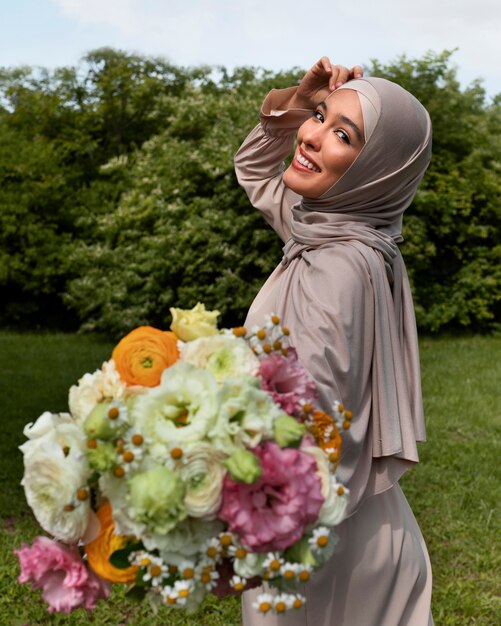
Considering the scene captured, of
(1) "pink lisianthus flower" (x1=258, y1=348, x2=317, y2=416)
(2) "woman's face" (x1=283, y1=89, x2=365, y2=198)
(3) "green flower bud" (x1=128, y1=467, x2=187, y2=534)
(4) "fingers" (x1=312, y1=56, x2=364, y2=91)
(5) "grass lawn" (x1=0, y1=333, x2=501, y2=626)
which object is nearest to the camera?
(3) "green flower bud" (x1=128, y1=467, x2=187, y2=534)

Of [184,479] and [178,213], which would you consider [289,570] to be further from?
[178,213]

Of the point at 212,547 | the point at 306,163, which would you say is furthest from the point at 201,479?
the point at 306,163

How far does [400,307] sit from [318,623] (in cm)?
92

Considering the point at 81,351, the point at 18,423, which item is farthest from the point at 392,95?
the point at 81,351

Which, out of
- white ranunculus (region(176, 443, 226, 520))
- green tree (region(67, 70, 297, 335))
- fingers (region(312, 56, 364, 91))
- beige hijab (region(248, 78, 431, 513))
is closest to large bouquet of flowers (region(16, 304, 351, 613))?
white ranunculus (region(176, 443, 226, 520))

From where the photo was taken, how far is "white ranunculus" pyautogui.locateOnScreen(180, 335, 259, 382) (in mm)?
1685

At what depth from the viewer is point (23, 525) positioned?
5.32m

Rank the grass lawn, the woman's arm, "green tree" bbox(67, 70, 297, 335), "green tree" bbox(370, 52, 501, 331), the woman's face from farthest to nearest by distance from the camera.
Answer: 1. "green tree" bbox(370, 52, 501, 331)
2. "green tree" bbox(67, 70, 297, 335)
3. the grass lawn
4. the woman's arm
5. the woman's face

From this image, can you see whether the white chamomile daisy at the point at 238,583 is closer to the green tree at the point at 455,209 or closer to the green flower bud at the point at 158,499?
the green flower bud at the point at 158,499

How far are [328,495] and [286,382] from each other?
0.25 meters

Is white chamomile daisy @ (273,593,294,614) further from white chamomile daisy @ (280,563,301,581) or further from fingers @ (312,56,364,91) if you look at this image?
fingers @ (312,56,364,91)

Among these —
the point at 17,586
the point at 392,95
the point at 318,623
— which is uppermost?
the point at 392,95

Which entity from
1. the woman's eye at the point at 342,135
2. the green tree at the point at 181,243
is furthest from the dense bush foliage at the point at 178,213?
the woman's eye at the point at 342,135

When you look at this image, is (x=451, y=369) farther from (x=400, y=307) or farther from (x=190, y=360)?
(x=190, y=360)
